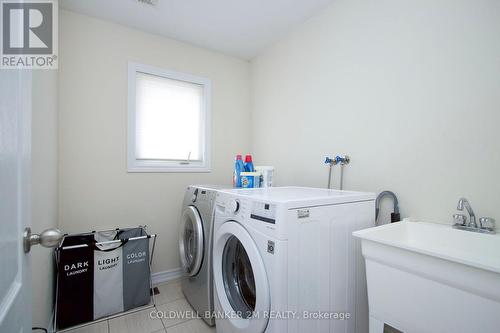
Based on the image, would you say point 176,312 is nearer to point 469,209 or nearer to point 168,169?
point 168,169

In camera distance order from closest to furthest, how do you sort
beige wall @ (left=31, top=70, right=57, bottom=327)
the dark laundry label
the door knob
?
the door knob, beige wall @ (left=31, top=70, right=57, bottom=327), the dark laundry label

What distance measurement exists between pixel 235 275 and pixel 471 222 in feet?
4.10

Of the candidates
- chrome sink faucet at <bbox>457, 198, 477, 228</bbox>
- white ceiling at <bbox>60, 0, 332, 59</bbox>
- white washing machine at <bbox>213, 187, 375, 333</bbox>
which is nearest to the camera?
white washing machine at <bbox>213, 187, 375, 333</bbox>

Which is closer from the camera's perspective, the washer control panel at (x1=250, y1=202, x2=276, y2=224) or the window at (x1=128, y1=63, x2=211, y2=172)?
the washer control panel at (x1=250, y1=202, x2=276, y2=224)

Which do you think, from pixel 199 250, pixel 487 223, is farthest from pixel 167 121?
pixel 487 223

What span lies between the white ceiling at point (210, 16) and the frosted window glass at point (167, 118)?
460 millimetres

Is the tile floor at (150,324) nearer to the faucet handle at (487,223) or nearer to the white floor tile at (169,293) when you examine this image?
the white floor tile at (169,293)

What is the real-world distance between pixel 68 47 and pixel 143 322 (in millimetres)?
2219

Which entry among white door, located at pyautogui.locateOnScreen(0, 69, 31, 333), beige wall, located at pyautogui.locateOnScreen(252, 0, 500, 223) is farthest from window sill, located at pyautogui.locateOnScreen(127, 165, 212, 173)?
white door, located at pyautogui.locateOnScreen(0, 69, 31, 333)

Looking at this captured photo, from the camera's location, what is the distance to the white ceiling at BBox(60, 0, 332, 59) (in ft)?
5.95

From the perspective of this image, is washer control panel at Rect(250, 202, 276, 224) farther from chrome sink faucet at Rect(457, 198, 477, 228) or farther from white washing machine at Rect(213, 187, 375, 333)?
chrome sink faucet at Rect(457, 198, 477, 228)

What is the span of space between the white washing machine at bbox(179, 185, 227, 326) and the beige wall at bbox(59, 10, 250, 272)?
467mm

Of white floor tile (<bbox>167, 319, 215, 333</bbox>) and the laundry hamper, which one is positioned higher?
the laundry hamper

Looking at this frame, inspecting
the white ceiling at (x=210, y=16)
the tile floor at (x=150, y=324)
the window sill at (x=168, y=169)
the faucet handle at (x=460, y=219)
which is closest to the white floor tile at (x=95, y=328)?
the tile floor at (x=150, y=324)
